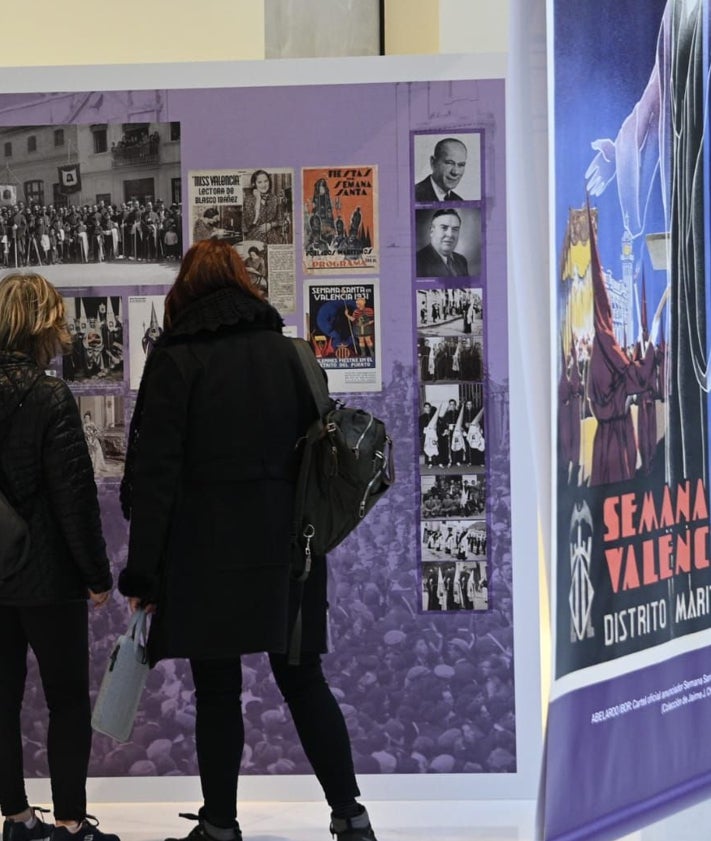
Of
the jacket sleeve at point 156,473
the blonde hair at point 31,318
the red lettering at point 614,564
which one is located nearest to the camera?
the red lettering at point 614,564

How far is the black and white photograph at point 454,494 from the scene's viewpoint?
3.78m

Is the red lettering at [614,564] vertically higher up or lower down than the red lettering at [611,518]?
lower down

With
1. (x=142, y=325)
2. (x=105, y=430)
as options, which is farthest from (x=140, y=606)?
(x=142, y=325)

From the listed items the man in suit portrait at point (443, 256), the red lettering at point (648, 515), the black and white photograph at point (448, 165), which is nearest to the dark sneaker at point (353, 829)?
the red lettering at point (648, 515)

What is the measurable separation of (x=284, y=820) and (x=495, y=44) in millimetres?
2613

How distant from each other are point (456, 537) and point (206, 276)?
4.02 ft

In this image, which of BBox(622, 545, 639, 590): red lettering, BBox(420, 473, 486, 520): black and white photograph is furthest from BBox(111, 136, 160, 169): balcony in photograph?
BBox(622, 545, 639, 590): red lettering

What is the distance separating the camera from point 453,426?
12.3ft

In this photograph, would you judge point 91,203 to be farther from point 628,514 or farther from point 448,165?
point 628,514

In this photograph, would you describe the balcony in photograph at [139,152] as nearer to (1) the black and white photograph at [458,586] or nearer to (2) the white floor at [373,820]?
(1) the black and white photograph at [458,586]

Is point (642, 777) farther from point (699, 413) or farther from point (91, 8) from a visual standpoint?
point (91, 8)

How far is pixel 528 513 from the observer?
12.3 ft

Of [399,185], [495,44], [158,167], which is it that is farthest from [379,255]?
[495,44]

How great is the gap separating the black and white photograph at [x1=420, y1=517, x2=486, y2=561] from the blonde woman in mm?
1069
